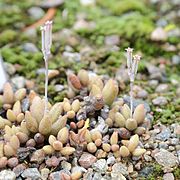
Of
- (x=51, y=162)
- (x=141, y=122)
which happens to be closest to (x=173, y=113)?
(x=141, y=122)

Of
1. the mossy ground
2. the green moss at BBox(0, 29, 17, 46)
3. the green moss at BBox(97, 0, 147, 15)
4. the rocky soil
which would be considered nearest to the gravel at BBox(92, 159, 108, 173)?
the rocky soil

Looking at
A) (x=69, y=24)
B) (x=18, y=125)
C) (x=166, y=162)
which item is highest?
(x=69, y=24)

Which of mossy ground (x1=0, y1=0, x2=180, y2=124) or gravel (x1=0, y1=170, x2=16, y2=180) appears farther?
mossy ground (x1=0, y1=0, x2=180, y2=124)

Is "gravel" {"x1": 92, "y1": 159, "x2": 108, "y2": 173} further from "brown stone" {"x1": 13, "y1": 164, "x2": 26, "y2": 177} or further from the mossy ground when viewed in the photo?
the mossy ground

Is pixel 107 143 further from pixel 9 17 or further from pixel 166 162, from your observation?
pixel 9 17

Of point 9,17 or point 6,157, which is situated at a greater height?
point 9,17

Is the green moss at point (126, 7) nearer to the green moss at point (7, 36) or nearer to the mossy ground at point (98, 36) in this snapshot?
the mossy ground at point (98, 36)

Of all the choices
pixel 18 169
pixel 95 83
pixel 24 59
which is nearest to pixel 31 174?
pixel 18 169

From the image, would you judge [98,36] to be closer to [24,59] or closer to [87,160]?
[24,59]
